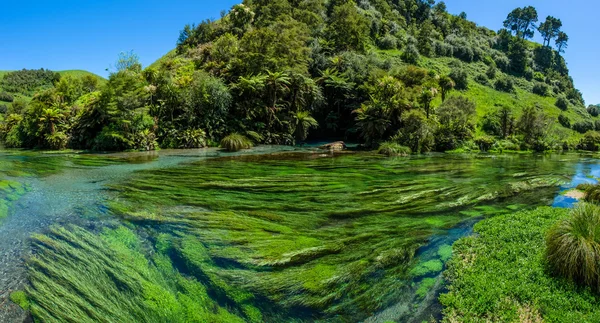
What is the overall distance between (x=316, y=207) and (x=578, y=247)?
233 inches

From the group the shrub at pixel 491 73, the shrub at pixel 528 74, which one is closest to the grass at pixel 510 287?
the shrub at pixel 491 73

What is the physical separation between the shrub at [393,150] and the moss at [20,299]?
23.8m

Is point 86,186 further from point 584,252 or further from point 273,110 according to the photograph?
point 273,110

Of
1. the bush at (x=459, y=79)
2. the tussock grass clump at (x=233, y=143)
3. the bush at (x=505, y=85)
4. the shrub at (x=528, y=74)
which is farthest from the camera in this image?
the shrub at (x=528, y=74)

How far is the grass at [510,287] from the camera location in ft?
15.5

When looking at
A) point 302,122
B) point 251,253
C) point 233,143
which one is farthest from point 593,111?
point 251,253

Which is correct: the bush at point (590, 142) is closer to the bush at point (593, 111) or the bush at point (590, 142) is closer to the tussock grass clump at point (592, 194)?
the bush at point (593, 111)

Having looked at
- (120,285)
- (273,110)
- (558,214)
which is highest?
(273,110)

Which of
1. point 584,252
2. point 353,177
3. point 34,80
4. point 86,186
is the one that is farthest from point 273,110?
point 34,80

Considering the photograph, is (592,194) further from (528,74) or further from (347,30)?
(528,74)

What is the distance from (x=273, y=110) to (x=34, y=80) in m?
95.2

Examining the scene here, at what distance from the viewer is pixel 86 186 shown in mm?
11773

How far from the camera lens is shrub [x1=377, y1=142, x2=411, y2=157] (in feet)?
85.0

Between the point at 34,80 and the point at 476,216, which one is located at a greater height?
the point at 34,80
